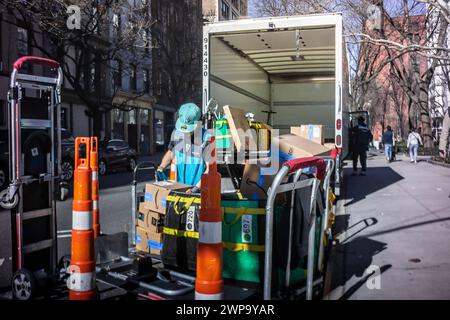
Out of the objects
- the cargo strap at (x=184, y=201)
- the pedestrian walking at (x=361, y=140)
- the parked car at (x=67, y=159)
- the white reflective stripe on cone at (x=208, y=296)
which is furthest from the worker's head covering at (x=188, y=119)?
the parked car at (x=67, y=159)

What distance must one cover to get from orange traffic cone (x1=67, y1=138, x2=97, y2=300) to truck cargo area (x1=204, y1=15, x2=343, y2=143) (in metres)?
6.21

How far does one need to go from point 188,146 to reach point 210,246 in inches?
99.5

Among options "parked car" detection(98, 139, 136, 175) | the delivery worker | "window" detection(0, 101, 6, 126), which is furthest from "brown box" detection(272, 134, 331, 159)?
"window" detection(0, 101, 6, 126)

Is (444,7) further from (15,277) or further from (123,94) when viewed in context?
(123,94)

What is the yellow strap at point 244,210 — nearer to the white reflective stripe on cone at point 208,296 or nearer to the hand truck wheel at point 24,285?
the white reflective stripe on cone at point 208,296

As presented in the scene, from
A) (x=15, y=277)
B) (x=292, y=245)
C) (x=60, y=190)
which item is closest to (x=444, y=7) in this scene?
(x=292, y=245)

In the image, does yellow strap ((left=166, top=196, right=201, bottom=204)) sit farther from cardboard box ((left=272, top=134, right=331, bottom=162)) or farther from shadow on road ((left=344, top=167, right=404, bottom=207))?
shadow on road ((left=344, top=167, right=404, bottom=207))

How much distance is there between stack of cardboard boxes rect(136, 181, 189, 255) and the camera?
5.16 meters

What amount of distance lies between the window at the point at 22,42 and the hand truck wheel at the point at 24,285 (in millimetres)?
22326

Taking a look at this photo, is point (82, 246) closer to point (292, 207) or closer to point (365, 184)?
point (292, 207)

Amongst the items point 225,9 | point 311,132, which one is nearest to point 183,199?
point 311,132

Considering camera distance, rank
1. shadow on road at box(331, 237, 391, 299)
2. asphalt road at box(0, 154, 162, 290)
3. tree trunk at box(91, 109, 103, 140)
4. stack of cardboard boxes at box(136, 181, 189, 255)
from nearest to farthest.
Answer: shadow on road at box(331, 237, 391, 299)
stack of cardboard boxes at box(136, 181, 189, 255)
asphalt road at box(0, 154, 162, 290)
tree trunk at box(91, 109, 103, 140)

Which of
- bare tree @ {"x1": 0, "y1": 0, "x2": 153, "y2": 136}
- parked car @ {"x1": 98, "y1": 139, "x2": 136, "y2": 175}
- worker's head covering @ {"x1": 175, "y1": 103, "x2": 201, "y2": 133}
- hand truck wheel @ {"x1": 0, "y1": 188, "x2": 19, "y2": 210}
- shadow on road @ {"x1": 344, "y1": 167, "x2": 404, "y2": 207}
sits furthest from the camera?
bare tree @ {"x1": 0, "y1": 0, "x2": 153, "y2": 136}

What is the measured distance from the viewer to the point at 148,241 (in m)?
5.31
